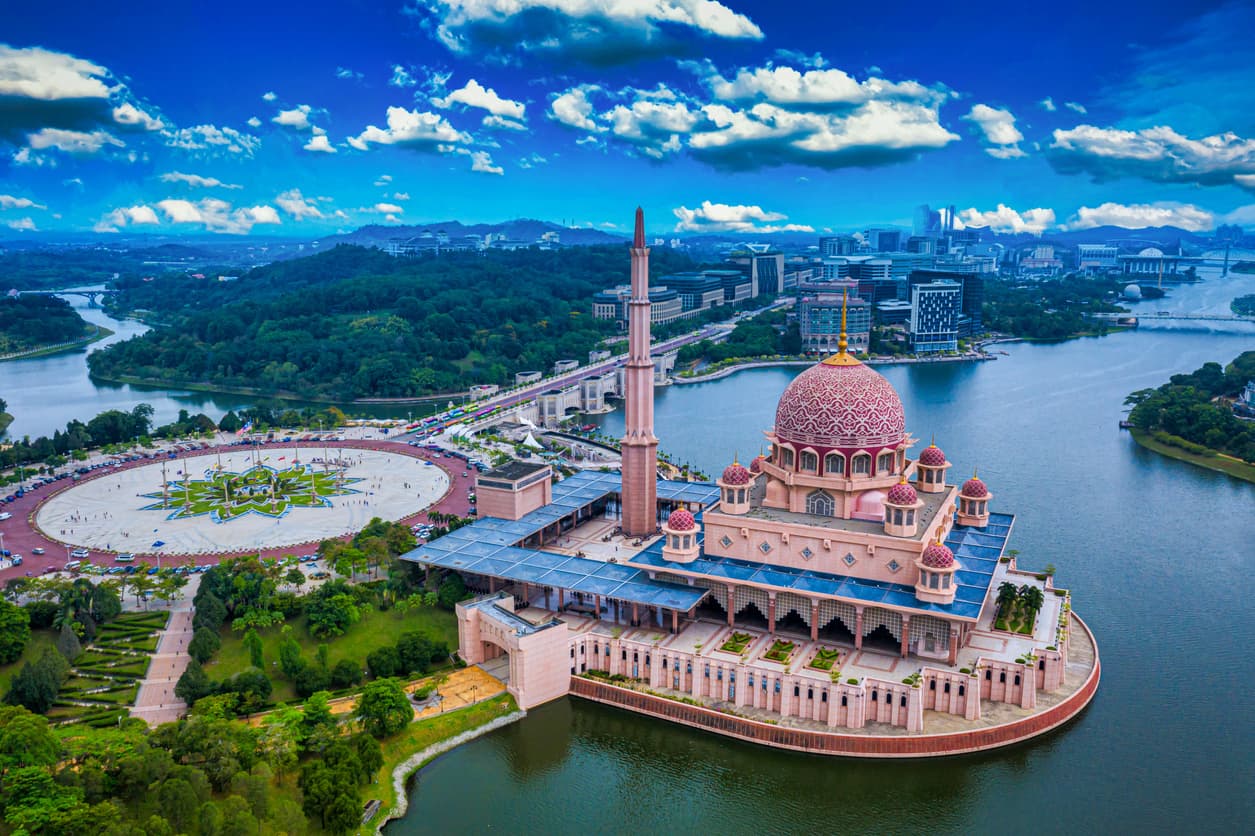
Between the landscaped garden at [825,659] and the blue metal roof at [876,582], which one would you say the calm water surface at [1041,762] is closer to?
the landscaped garden at [825,659]

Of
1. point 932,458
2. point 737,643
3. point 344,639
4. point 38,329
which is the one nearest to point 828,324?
point 932,458

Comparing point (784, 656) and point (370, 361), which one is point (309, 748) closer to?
point (784, 656)

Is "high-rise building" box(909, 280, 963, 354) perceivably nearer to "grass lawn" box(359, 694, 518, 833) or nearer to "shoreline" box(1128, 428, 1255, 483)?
"shoreline" box(1128, 428, 1255, 483)

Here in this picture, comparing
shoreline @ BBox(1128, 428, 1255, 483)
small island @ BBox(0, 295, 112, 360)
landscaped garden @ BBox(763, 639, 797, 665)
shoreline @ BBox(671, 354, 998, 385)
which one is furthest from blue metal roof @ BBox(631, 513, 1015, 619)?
small island @ BBox(0, 295, 112, 360)

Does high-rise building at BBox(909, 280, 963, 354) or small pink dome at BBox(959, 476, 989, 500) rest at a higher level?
high-rise building at BBox(909, 280, 963, 354)

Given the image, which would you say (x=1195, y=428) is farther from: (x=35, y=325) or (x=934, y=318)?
(x=35, y=325)

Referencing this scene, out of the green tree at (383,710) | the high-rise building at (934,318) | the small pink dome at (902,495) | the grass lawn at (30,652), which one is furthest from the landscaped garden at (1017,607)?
the high-rise building at (934,318)
